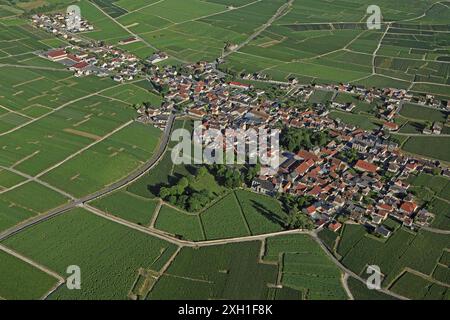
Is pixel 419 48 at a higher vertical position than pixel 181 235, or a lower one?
higher

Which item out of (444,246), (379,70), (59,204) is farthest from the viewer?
(379,70)

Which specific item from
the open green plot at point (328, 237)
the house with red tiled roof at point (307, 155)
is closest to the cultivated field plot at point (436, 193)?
the open green plot at point (328, 237)

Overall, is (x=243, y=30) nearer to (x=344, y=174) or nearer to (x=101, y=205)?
(x=344, y=174)

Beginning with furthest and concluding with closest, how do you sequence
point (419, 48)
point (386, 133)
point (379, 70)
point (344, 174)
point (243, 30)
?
point (243, 30) → point (419, 48) → point (379, 70) → point (386, 133) → point (344, 174)

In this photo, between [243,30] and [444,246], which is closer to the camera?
[444,246]

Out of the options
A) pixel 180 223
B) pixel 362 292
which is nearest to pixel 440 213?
pixel 362 292

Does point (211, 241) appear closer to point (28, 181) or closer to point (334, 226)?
point (334, 226)
